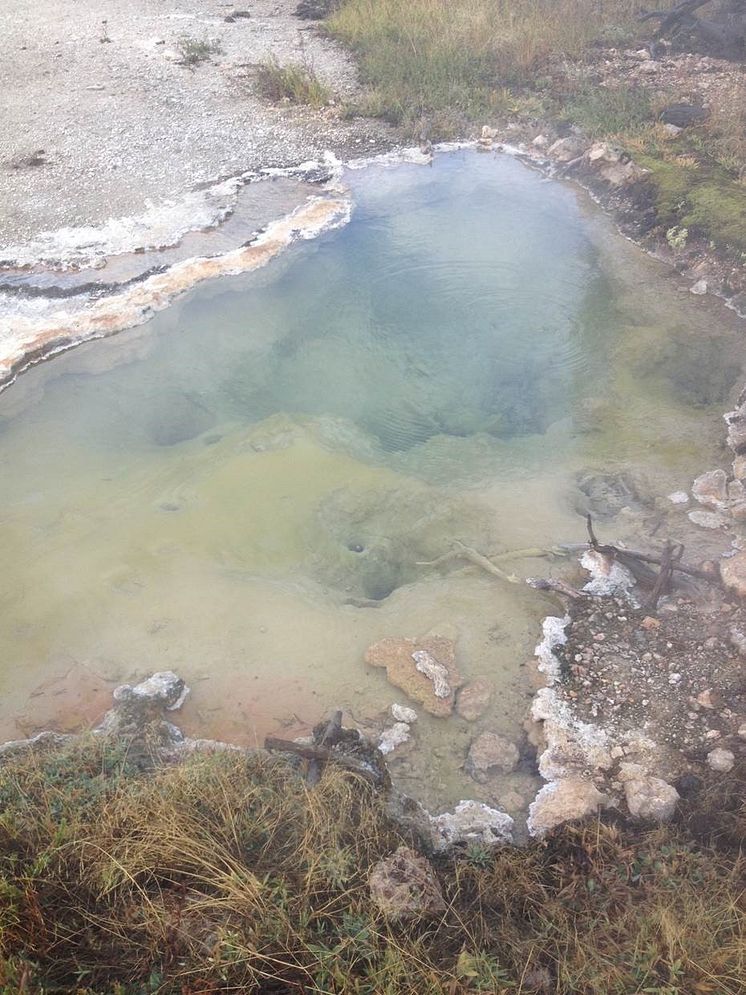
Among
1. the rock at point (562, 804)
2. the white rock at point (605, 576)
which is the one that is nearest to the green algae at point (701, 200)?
the white rock at point (605, 576)

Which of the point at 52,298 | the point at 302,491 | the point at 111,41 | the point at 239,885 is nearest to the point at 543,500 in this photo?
the point at 302,491

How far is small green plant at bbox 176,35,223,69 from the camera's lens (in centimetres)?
1042

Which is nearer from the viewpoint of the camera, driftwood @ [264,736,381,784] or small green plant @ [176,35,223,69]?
driftwood @ [264,736,381,784]

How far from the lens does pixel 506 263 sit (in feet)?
22.7

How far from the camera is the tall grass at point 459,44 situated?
9.15 m

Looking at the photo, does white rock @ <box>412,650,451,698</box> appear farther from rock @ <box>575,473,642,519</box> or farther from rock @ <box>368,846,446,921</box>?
rock @ <box>575,473,642,519</box>

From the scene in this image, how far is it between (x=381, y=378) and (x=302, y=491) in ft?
4.82

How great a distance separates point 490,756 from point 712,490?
245cm

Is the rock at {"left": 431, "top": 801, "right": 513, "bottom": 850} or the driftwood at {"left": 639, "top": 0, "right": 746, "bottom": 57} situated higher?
the driftwood at {"left": 639, "top": 0, "right": 746, "bottom": 57}

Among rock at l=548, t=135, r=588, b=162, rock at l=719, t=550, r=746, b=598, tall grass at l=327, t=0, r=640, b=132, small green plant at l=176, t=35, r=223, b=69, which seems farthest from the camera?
small green plant at l=176, t=35, r=223, b=69

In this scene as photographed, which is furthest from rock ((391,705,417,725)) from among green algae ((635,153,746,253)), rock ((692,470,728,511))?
green algae ((635,153,746,253))

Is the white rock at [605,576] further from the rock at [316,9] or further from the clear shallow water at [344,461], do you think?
the rock at [316,9]

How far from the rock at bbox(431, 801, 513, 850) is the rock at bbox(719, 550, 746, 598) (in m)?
1.80

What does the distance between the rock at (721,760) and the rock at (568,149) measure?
23.7 feet
